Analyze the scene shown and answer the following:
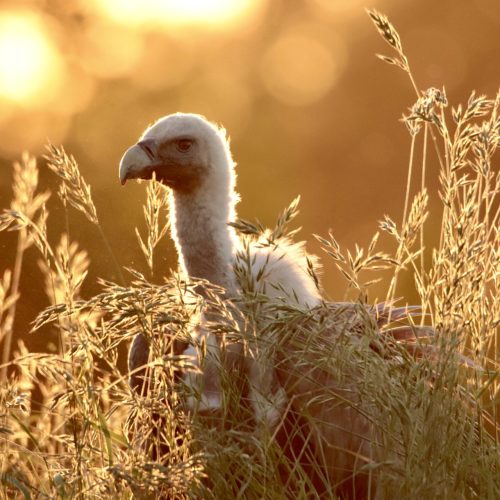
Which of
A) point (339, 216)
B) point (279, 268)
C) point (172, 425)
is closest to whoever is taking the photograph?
point (172, 425)

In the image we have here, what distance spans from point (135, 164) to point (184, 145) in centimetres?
27

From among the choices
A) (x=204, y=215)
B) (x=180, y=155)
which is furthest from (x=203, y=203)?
(x=180, y=155)

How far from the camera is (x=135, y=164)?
3.64 metres

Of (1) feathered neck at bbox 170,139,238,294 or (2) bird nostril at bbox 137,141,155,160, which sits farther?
(2) bird nostril at bbox 137,141,155,160

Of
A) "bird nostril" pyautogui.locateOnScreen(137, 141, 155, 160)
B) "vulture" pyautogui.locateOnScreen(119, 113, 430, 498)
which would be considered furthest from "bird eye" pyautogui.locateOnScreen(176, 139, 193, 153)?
"bird nostril" pyautogui.locateOnScreen(137, 141, 155, 160)

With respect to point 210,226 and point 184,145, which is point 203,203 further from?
point 184,145

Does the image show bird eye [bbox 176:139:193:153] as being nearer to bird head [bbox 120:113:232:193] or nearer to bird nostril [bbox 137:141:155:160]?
bird head [bbox 120:113:232:193]

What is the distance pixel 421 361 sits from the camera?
210 cm

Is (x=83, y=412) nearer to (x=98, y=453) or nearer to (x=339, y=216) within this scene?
(x=98, y=453)

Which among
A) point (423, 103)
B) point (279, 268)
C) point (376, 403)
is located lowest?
point (376, 403)

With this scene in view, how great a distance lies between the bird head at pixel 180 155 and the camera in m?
3.75

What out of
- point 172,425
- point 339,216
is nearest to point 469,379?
point 172,425

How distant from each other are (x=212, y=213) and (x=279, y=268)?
0.33 meters

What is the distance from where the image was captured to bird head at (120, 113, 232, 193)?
3754mm
